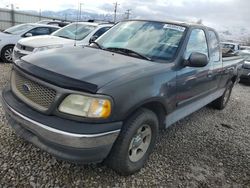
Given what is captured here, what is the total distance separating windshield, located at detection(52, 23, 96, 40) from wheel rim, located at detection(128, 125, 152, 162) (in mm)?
5222

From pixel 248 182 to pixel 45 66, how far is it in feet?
9.33

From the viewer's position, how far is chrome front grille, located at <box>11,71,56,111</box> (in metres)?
2.40

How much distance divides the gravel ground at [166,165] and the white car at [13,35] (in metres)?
4.89

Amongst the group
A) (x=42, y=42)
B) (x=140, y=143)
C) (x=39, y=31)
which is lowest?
(x=140, y=143)

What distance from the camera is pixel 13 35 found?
8.50 m

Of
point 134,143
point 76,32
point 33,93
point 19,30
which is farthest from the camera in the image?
point 19,30

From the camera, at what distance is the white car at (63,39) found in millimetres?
6473

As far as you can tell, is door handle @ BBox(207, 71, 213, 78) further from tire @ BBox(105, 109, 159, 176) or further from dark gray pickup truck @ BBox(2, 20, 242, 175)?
tire @ BBox(105, 109, 159, 176)

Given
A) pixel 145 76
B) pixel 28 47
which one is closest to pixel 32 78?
pixel 145 76

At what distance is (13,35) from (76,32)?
2367 millimetres

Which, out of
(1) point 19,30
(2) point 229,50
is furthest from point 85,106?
(1) point 19,30

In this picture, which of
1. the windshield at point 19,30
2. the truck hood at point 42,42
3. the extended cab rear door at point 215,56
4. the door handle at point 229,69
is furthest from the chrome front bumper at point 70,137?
the windshield at point 19,30

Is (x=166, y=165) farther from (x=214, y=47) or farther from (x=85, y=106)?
(x=214, y=47)

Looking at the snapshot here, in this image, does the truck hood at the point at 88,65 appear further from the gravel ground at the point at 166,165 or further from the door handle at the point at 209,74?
the door handle at the point at 209,74
